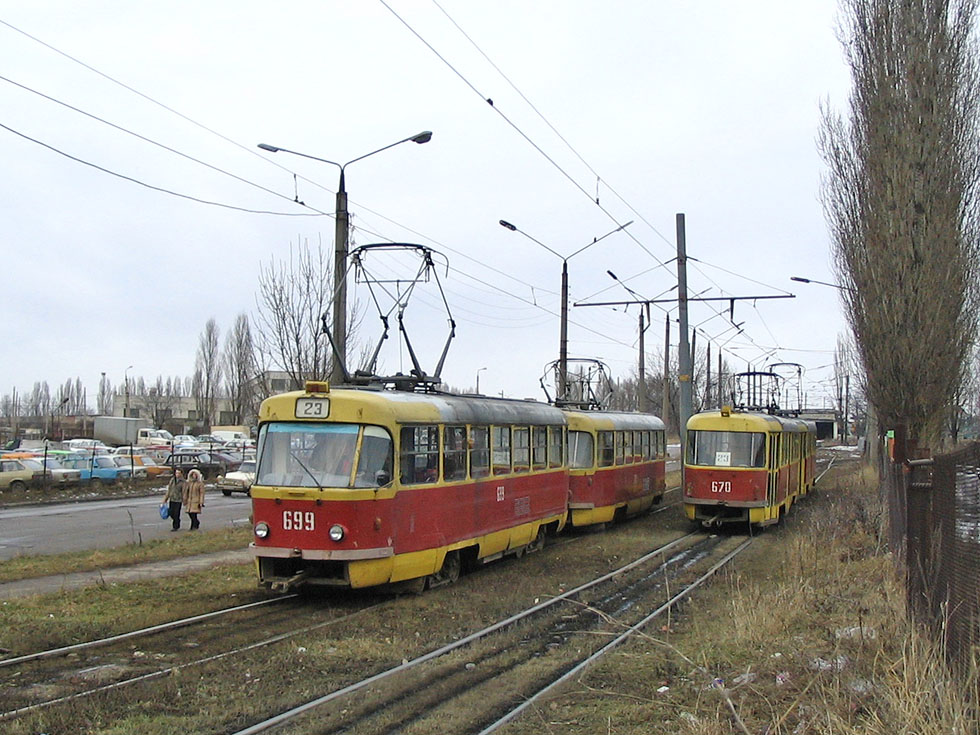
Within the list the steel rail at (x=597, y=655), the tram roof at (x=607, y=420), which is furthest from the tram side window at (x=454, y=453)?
the tram roof at (x=607, y=420)

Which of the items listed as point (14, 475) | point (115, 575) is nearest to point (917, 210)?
point (115, 575)

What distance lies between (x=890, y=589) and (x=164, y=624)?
739cm

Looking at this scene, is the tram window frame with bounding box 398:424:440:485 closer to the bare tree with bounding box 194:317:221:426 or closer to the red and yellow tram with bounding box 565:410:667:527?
the red and yellow tram with bounding box 565:410:667:527

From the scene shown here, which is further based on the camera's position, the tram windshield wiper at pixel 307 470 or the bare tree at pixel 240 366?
the bare tree at pixel 240 366

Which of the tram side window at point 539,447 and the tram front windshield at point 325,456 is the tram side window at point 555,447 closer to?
the tram side window at point 539,447

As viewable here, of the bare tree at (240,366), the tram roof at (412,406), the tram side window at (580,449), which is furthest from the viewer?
the bare tree at (240,366)

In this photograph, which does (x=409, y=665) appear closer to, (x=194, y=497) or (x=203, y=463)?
(x=194, y=497)

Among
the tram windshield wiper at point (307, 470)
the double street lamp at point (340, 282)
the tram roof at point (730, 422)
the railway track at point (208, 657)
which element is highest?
the double street lamp at point (340, 282)

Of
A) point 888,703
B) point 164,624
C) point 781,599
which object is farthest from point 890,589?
point 164,624

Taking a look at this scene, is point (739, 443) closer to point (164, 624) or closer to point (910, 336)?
point (910, 336)

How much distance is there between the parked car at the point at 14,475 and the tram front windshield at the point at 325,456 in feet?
86.9

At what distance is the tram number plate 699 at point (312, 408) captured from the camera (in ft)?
38.3

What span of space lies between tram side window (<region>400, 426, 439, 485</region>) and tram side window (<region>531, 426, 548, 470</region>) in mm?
3904

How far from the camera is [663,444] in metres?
26.6
